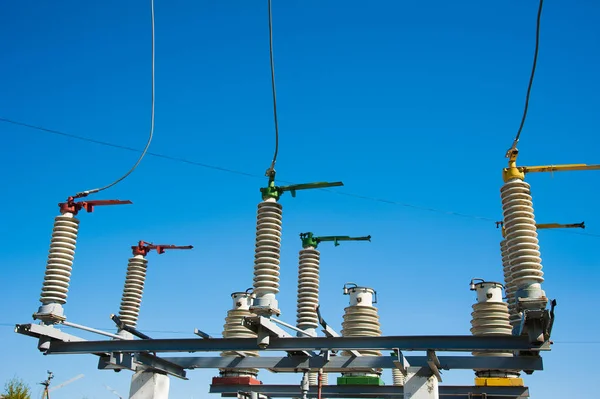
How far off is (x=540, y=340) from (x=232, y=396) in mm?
7740

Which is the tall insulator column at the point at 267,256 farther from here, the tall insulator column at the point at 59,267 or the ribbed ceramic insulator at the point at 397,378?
the ribbed ceramic insulator at the point at 397,378

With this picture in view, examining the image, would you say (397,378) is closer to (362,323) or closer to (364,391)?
(364,391)

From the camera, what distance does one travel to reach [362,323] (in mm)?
13750

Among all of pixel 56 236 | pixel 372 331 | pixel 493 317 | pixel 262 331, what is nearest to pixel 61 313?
pixel 56 236

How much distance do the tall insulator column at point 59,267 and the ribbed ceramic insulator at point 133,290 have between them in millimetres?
2169

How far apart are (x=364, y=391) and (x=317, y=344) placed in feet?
10.5

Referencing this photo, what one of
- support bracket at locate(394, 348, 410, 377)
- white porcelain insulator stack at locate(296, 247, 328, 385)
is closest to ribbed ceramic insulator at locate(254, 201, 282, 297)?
white porcelain insulator stack at locate(296, 247, 328, 385)

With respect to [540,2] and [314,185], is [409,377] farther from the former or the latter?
[540,2]

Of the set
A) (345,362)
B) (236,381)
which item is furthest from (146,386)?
(345,362)

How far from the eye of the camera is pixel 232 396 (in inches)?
589

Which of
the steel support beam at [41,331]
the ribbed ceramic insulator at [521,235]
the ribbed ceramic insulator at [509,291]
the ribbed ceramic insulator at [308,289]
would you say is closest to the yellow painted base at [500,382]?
the ribbed ceramic insulator at [509,291]

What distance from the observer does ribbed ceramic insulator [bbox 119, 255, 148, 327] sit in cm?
1462

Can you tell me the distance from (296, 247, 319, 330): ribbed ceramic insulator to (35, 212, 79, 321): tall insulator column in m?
4.88

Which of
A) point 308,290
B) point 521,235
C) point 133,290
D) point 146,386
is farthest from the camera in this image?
point 133,290
